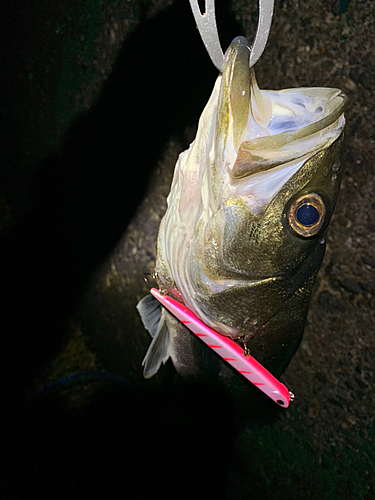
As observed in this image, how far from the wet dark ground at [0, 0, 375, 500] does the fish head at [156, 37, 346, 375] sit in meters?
0.38

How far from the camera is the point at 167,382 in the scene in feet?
3.66

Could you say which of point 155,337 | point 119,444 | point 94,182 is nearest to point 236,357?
point 155,337

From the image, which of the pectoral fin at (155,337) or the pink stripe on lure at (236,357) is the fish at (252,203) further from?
the pectoral fin at (155,337)

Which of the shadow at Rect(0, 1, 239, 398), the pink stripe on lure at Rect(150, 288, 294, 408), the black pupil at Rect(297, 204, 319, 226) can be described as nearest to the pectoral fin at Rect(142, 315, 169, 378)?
the pink stripe on lure at Rect(150, 288, 294, 408)

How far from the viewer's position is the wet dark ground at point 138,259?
92 cm

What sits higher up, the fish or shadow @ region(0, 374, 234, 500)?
the fish

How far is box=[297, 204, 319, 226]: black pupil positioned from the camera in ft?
1.79

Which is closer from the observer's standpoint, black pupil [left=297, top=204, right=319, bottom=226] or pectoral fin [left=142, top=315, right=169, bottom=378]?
black pupil [left=297, top=204, right=319, bottom=226]

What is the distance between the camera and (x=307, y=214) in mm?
551

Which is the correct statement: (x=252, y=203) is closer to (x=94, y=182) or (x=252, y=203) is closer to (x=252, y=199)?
(x=252, y=199)

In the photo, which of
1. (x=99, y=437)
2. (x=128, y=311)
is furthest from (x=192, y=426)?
(x=128, y=311)

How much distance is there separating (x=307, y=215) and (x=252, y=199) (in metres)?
0.09

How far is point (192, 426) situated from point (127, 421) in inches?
8.5

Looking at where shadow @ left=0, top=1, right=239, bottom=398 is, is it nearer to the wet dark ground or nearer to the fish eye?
the wet dark ground
